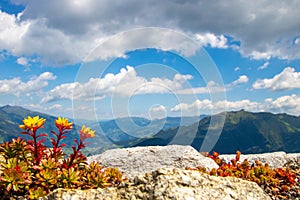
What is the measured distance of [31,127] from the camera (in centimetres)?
581

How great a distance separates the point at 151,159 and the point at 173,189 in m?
4.57

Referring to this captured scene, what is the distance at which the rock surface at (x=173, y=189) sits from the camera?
4.21m

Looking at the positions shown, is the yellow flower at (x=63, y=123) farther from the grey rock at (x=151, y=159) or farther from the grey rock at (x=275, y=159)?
the grey rock at (x=275, y=159)

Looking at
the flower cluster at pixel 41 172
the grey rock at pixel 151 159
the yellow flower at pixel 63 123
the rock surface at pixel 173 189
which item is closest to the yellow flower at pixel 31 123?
the flower cluster at pixel 41 172

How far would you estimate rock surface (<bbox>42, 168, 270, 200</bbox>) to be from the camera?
4207 mm

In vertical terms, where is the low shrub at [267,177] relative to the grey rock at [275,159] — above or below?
below

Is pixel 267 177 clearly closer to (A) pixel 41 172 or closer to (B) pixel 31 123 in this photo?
(A) pixel 41 172

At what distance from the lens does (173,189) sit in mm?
4180

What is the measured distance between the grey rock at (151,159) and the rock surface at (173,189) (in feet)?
11.3

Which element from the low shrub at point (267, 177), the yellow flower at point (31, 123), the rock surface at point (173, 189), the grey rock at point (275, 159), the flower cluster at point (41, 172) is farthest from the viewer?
the grey rock at point (275, 159)

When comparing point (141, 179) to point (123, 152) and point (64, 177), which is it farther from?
point (123, 152)

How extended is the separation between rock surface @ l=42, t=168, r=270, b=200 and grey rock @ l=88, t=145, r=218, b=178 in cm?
346

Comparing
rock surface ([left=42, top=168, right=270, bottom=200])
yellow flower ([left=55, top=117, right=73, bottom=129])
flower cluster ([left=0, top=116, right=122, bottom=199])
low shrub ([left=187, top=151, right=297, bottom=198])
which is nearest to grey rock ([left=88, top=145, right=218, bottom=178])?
low shrub ([left=187, top=151, right=297, bottom=198])

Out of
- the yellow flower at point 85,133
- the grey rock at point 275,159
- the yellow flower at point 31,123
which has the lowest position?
A: the grey rock at point 275,159
